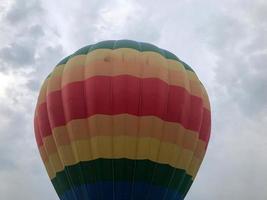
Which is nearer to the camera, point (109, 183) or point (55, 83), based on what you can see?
point (109, 183)

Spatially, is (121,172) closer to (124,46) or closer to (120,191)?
(120,191)

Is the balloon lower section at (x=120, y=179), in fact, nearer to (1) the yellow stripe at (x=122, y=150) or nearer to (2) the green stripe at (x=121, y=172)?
(2) the green stripe at (x=121, y=172)

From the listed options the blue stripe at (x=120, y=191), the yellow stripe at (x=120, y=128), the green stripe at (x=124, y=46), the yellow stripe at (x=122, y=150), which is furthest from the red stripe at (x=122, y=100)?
the blue stripe at (x=120, y=191)

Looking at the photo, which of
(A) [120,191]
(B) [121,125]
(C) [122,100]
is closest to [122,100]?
(C) [122,100]

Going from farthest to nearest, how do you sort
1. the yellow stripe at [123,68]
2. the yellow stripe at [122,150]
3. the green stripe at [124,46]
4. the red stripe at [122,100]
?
the green stripe at [124,46] < the yellow stripe at [123,68] < the red stripe at [122,100] < the yellow stripe at [122,150]

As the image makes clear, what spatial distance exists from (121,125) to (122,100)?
0.78 meters

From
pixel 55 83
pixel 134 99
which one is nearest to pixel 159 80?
pixel 134 99

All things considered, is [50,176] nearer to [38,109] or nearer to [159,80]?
[38,109]

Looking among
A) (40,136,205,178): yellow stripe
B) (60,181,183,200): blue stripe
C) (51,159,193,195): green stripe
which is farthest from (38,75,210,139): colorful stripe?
(60,181,183,200): blue stripe

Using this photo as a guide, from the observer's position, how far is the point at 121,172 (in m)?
17.1

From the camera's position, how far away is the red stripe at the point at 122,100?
17.2 metres

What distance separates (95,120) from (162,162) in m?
2.51

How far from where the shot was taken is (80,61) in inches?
723

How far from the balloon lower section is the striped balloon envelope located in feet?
0.10
